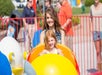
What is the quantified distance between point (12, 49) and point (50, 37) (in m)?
0.83

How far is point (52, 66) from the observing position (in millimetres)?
6109

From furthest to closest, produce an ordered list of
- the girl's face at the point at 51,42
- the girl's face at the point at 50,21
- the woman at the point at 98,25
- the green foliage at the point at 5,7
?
1. the green foliage at the point at 5,7
2. the woman at the point at 98,25
3. the girl's face at the point at 50,21
4. the girl's face at the point at 51,42

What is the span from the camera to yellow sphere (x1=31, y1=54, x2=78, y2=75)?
19.9 feet

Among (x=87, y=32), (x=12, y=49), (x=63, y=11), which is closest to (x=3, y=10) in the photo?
(x=87, y=32)

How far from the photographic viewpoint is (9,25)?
412 inches

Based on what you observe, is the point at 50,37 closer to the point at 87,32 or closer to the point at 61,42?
the point at 61,42

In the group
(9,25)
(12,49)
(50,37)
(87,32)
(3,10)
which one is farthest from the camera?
(3,10)

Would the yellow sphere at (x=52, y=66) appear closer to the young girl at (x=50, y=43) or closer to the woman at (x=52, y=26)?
the young girl at (x=50, y=43)

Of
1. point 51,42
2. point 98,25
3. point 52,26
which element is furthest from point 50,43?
point 98,25

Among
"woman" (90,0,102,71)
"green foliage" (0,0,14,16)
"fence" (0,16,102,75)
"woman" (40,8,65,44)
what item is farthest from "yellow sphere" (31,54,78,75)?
"green foliage" (0,0,14,16)

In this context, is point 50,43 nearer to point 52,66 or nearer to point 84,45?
point 52,66

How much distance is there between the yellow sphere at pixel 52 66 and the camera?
19.9ft

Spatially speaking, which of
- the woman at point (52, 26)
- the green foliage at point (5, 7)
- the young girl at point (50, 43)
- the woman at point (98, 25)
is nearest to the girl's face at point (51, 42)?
the young girl at point (50, 43)

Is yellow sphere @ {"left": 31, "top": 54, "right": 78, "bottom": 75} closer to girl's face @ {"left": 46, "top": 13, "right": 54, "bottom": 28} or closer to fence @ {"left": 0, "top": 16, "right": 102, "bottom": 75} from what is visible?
girl's face @ {"left": 46, "top": 13, "right": 54, "bottom": 28}
